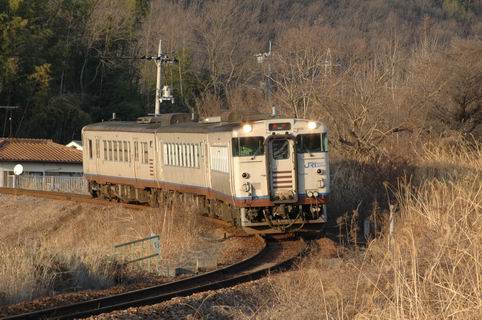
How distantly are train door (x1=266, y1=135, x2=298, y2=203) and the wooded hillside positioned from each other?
29.6 feet

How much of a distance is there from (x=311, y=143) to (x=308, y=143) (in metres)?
0.07

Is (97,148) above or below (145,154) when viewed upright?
above

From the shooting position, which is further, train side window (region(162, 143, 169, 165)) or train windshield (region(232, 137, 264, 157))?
train side window (region(162, 143, 169, 165))

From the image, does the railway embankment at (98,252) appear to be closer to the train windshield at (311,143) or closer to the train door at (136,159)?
the train door at (136,159)

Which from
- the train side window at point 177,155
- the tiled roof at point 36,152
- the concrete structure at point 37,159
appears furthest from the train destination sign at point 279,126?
the tiled roof at point 36,152

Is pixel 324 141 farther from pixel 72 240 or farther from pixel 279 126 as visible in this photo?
pixel 72 240

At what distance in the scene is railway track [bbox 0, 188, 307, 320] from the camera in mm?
11570

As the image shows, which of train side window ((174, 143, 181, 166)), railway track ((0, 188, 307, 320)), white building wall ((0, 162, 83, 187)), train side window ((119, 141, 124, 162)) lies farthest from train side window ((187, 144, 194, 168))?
white building wall ((0, 162, 83, 187))

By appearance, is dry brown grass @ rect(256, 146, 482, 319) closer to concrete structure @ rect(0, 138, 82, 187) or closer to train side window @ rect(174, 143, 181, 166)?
train side window @ rect(174, 143, 181, 166)

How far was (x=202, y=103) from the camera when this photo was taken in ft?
224

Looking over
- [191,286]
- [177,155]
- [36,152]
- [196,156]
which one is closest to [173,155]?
[177,155]

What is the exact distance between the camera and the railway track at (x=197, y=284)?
1157cm

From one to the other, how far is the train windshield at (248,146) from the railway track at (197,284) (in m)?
1.69

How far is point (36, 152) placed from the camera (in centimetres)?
5150
